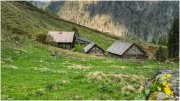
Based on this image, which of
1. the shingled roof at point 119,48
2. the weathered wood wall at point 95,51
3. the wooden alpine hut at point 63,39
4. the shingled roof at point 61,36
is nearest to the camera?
the shingled roof at point 119,48

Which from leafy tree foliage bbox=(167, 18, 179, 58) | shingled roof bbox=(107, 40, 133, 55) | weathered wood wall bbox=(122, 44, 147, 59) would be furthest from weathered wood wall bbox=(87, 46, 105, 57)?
leafy tree foliage bbox=(167, 18, 179, 58)

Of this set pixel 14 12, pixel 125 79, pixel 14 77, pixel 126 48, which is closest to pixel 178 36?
pixel 126 48

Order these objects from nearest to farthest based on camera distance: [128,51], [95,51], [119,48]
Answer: [128,51] → [119,48] → [95,51]

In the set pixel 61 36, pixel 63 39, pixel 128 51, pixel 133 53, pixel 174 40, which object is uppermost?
pixel 61 36

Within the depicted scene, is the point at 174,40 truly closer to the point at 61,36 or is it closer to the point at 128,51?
the point at 128,51

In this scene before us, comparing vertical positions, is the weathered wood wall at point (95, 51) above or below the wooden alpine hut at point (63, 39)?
below

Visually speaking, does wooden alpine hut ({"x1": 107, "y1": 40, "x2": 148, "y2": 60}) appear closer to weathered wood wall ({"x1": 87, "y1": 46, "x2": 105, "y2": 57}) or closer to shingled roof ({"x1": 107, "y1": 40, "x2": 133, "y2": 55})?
shingled roof ({"x1": 107, "y1": 40, "x2": 133, "y2": 55})

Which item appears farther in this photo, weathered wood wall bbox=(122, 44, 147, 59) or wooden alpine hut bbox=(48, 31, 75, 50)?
wooden alpine hut bbox=(48, 31, 75, 50)

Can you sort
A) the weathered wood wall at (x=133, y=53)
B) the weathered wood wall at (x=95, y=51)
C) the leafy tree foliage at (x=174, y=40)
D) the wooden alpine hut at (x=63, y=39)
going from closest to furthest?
the weathered wood wall at (x=133, y=53)
the weathered wood wall at (x=95, y=51)
the wooden alpine hut at (x=63, y=39)
the leafy tree foliage at (x=174, y=40)

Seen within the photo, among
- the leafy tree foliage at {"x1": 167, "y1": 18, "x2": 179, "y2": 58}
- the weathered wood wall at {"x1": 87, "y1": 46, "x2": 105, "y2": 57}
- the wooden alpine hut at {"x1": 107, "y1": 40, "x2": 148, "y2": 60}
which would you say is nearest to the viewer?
the wooden alpine hut at {"x1": 107, "y1": 40, "x2": 148, "y2": 60}

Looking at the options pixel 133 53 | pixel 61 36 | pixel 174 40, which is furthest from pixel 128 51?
pixel 174 40

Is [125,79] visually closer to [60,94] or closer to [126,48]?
[60,94]

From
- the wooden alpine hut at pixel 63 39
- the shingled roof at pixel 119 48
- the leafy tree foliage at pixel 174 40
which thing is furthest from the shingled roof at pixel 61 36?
the leafy tree foliage at pixel 174 40

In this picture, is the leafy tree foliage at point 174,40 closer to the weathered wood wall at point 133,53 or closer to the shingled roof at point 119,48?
the weathered wood wall at point 133,53
